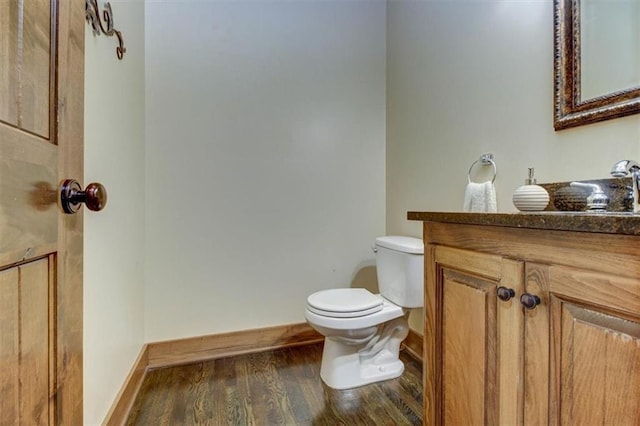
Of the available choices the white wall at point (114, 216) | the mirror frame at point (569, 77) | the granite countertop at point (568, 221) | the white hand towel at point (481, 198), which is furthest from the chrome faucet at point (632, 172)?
the white wall at point (114, 216)

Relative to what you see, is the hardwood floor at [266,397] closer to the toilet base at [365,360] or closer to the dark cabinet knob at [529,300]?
the toilet base at [365,360]

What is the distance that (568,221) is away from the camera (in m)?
0.58

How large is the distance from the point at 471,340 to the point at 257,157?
62.6 inches

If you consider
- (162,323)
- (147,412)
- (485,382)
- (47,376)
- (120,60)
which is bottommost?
(147,412)

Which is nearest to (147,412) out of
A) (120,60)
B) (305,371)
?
(305,371)

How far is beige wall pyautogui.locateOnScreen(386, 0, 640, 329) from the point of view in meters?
1.15

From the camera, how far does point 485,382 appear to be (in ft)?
2.52

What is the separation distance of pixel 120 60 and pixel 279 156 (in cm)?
97

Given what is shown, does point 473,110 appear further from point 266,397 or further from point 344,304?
point 266,397

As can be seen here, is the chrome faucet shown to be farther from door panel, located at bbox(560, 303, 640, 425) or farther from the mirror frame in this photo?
door panel, located at bbox(560, 303, 640, 425)

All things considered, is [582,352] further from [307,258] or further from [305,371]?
[307,258]

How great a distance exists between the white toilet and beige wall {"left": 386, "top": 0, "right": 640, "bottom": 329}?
0.96ft

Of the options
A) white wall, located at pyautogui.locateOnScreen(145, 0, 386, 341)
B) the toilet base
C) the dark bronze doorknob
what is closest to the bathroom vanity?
the toilet base

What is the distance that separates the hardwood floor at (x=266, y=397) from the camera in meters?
1.36
